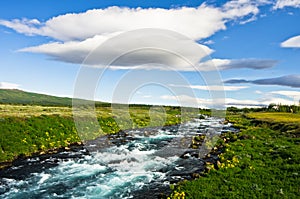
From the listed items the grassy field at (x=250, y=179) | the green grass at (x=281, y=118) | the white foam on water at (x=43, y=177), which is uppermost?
the green grass at (x=281, y=118)

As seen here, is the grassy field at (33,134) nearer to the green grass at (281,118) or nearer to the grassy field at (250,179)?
the grassy field at (250,179)

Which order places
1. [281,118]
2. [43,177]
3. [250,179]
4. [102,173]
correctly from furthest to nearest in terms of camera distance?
[281,118], [102,173], [43,177], [250,179]

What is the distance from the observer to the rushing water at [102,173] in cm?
2220

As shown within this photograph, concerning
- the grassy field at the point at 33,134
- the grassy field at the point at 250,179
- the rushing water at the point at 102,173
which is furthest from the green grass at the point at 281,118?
the grassy field at the point at 33,134

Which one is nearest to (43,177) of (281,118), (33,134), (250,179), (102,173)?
(102,173)

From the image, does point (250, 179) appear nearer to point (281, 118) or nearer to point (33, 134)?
point (33, 134)

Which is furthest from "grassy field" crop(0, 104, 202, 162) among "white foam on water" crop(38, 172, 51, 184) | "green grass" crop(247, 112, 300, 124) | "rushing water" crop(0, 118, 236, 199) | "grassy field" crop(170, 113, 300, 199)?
"green grass" crop(247, 112, 300, 124)

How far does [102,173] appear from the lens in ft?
90.9

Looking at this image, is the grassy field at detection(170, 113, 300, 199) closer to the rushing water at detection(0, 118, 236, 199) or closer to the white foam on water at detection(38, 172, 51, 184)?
the rushing water at detection(0, 118, 236, 199)

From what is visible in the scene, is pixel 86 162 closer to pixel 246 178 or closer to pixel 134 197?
pixel 134 197

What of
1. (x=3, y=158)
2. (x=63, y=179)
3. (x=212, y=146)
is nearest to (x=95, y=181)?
(x=63, y=179)

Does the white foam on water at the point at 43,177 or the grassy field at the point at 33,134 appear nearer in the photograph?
the white foam on water at the point at 43,177

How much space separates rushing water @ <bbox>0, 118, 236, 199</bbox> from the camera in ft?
72.8

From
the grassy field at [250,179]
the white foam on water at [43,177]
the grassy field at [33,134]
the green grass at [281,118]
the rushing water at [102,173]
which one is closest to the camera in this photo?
the grassy field at [250,179]
